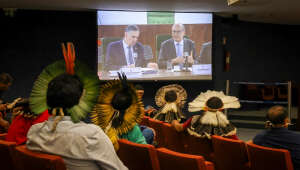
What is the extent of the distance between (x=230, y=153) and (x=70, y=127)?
6.55ft

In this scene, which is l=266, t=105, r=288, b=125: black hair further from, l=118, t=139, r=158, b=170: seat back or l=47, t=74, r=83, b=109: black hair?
l=47, t=74, r=83, b=109: black hair

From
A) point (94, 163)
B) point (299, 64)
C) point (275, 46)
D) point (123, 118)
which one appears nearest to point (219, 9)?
point (275, 46)

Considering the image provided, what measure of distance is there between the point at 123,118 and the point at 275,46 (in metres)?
9.25

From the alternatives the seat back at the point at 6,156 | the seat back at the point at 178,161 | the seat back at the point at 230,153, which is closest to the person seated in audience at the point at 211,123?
the seat back at the point at 230,153

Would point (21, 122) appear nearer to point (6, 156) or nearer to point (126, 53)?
point (6, 156)

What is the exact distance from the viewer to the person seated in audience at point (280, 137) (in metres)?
2.91

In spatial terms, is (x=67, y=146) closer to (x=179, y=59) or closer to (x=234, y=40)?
(x=179, y=59)

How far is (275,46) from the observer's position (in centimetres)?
1095

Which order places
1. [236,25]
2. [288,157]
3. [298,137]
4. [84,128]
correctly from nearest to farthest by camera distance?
[84,128] < [288,157] < [298,137] < [236,25]

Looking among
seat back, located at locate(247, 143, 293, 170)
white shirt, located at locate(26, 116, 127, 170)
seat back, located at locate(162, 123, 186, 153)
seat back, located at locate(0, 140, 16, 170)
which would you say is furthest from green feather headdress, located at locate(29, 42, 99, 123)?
seat back, located at locate(162, 123, 186, 153)

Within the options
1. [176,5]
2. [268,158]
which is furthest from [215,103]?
[176,5]

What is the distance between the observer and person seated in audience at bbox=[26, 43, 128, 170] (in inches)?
64.1

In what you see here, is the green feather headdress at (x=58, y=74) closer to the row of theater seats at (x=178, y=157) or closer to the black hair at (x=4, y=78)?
the row of theater seats at (x=178, y=157)

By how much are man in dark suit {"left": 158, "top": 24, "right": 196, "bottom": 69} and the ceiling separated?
0.52m
